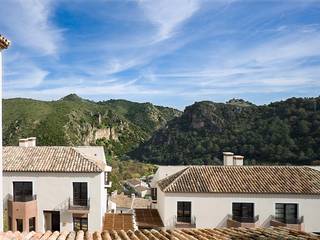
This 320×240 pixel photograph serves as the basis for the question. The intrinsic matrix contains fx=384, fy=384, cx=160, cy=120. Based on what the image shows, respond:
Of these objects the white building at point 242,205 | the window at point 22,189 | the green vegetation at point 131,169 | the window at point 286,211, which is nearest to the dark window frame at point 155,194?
the white building at point 242,205

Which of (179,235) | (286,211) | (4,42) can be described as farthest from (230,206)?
(4,42)

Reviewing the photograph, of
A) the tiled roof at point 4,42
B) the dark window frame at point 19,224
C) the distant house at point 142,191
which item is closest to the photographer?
the tiled roof at point 4,42

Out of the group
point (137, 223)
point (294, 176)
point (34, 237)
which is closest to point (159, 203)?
point (137, 223)

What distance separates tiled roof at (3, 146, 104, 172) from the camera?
72.5ft

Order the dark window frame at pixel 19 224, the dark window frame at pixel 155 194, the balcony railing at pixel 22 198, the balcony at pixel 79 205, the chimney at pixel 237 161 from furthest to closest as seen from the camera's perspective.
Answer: the dark window frame at pixel 155 194 < the chimney at pixel 237 161 < the balcony at pixel 79 205 < the balcony railing at pixel 22 198 < the dark window frame at pixel 19 224

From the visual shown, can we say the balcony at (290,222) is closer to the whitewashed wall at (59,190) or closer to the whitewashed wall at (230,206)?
the whitewashed wall at (230,206)

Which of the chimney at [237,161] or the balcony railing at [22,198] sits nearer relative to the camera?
the balcony railing at [22,198]

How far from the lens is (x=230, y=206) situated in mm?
22375

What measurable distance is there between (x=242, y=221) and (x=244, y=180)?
100 inches

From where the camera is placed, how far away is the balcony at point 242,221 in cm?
2171

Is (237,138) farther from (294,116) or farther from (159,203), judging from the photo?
(159,203)

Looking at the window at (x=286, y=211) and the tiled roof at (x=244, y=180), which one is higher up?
the tiled roof at (x=244, y=180)

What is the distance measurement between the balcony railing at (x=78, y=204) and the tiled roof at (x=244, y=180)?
4537mm

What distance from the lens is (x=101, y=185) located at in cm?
2267
